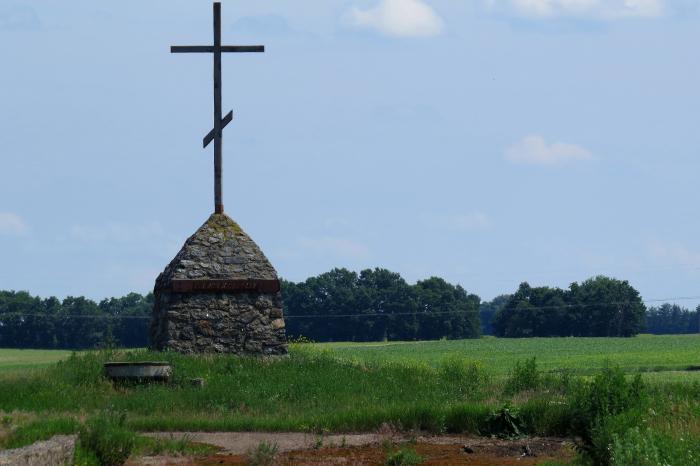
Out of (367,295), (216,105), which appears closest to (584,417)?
(216,105)

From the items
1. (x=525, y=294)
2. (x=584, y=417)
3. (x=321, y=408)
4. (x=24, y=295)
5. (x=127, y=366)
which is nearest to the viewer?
(x=584, y=417)

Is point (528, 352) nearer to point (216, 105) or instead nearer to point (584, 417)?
point (216, 105)

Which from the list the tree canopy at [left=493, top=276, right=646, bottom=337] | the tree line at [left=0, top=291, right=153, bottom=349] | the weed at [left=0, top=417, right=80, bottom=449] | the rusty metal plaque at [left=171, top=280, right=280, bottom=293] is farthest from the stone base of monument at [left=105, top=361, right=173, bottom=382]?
the tree canopy at [left=493, top=276, right=646, bottom=337]

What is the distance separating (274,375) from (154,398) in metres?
3.13

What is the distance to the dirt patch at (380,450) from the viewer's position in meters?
15.1

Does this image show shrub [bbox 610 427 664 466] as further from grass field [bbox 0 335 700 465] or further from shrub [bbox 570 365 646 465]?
shrub [bbox 570 365 646 465]

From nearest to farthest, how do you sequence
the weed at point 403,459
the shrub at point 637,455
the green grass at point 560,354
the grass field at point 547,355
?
the shrub at point 637,455 < the weed at point 403,459 < the grass field at point 547,355 < the green grass at point 560,354

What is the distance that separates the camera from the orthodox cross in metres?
27.7

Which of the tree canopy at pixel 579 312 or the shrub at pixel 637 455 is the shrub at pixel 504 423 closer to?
the shrub at pixel 637 455

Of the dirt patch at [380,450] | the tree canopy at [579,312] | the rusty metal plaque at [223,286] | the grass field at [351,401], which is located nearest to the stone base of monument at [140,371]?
the grass field at [351,401]

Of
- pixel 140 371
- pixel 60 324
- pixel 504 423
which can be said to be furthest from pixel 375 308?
pixel 504 423

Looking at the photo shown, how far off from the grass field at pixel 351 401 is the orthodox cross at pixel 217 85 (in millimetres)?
4495

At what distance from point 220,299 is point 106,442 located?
1220 cm

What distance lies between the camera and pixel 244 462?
1498 cm
